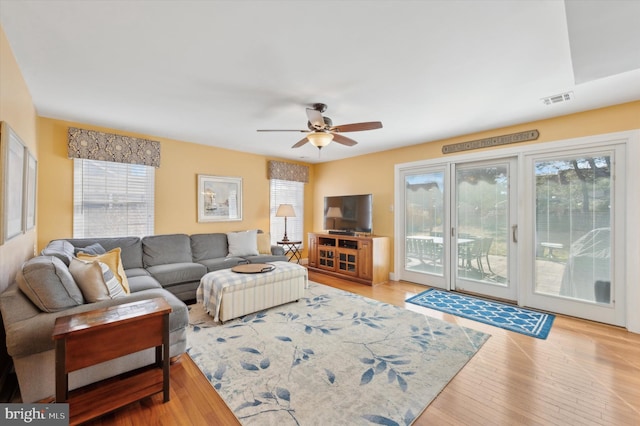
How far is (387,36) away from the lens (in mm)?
1833

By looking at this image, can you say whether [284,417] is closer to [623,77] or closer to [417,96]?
[417,96]

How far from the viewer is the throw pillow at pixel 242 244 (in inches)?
185

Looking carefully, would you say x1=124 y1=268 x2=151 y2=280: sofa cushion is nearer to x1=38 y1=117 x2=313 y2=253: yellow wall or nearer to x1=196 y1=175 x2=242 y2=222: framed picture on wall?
x1=38 y1=117 x2=313 y2=253: yellow wall

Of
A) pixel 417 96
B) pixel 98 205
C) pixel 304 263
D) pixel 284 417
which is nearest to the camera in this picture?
pixel 284 417

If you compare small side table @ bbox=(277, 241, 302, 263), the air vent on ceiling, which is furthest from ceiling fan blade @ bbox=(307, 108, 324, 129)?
small side table @ bbox=(277, 241, 302, 263)

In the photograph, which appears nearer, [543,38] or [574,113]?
[543,38]

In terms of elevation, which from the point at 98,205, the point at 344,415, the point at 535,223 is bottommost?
the point at 344,415

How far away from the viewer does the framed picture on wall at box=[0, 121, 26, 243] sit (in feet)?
5.82

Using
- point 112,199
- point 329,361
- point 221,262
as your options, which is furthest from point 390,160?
point 112,199

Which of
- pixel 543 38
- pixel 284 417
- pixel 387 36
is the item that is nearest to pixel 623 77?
pixel 543 38

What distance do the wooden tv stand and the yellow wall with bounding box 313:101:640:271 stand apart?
1.19 feet

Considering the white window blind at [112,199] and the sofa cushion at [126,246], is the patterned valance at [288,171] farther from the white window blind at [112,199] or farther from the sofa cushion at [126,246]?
the sofa cushion at [126,246]

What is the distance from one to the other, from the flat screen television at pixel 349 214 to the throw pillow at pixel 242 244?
163 cm

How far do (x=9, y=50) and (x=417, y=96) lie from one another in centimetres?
332
